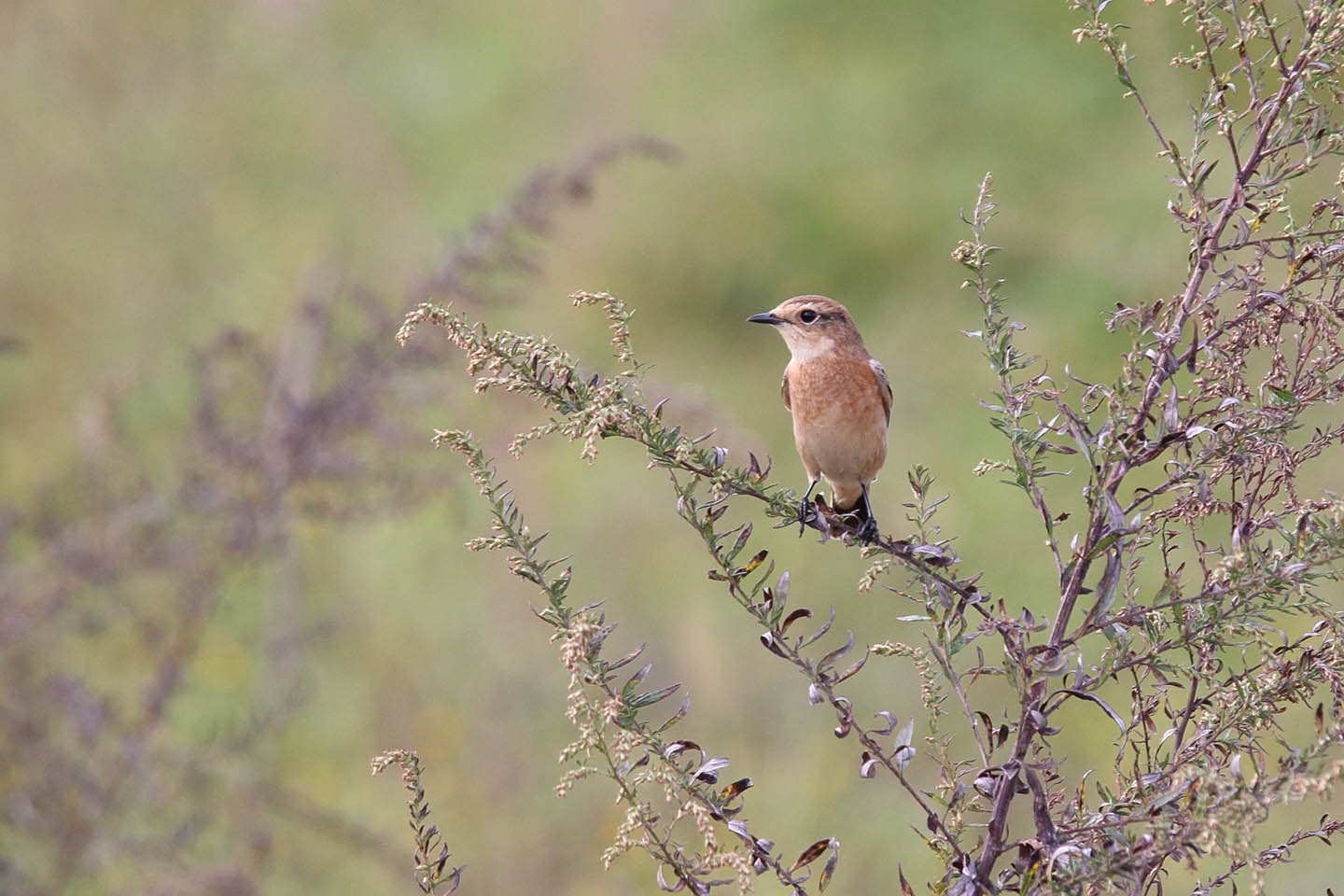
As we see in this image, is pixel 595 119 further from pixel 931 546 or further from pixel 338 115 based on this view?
pixel 931 546

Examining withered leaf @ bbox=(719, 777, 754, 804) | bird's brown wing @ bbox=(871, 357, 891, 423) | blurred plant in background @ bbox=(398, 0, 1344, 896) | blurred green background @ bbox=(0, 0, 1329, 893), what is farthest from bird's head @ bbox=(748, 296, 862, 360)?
withered leaf @ bbox=(719, 777, 754, 804)

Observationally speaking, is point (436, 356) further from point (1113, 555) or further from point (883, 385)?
point (1113, 555)

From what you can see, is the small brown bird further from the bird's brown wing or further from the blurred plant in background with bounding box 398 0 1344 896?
the blurred plant in background with bounding box 398 0 1344 896

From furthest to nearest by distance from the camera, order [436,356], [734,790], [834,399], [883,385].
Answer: [883,385]
[834,399]
[436,356]
[734,790]

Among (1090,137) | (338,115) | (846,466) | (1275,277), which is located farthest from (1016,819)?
(338,115)

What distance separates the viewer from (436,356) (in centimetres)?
412

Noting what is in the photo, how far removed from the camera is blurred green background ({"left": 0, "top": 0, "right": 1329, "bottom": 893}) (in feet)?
13.9

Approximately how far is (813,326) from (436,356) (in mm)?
1414

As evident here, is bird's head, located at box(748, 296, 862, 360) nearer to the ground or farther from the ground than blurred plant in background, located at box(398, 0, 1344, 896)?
farther from the ground

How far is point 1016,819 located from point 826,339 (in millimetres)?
2314

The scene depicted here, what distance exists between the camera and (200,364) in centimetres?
394

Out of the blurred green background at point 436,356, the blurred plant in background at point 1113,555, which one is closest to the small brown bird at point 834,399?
the blurred green background at point 436,356

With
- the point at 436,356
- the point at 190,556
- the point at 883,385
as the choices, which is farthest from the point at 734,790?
the point at 883,385

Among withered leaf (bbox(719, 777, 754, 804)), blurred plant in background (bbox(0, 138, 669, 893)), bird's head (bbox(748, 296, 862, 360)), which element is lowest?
withered leaf (bbox(719, 777, 754, 804))
